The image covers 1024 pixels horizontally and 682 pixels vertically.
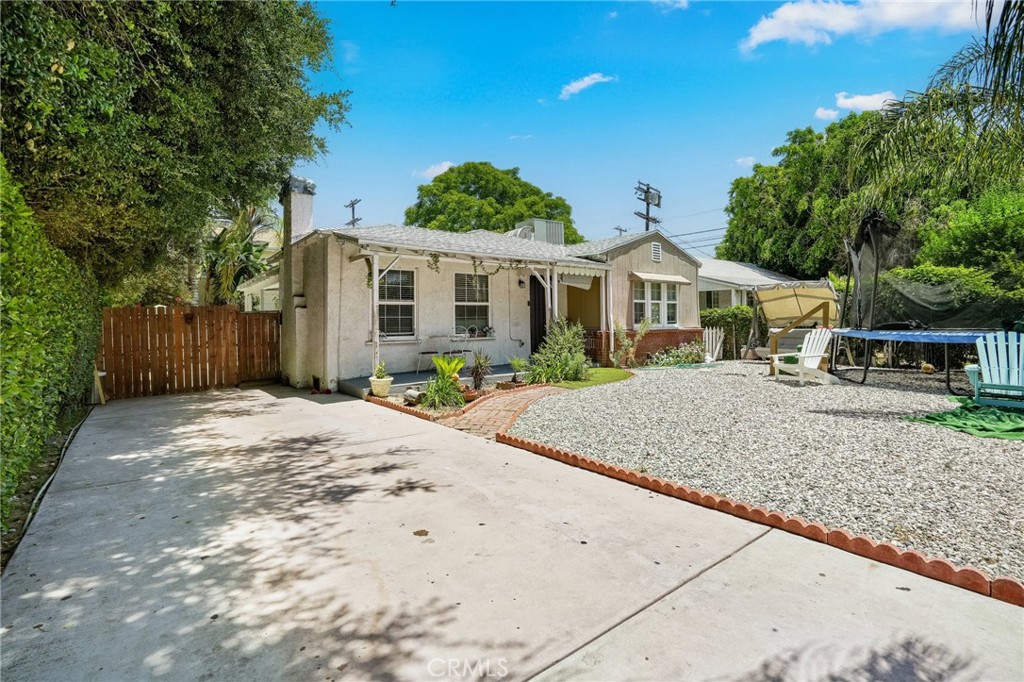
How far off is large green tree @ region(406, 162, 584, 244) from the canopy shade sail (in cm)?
2326

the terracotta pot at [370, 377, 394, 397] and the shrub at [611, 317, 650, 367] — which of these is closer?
the terracotta pot at [370, 377, 394, 397]

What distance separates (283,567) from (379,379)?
6715 mm

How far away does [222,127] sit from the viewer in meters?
6.88

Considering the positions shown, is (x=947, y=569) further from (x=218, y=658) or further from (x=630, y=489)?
(x=218, y=658)

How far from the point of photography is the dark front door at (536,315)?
47.3ft

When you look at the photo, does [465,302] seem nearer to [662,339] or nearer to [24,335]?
[662,339]

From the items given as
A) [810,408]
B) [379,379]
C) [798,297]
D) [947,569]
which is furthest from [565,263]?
[947,569]

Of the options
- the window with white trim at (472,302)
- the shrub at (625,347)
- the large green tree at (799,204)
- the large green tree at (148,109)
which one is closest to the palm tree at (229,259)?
the window with white trim at (472,302)

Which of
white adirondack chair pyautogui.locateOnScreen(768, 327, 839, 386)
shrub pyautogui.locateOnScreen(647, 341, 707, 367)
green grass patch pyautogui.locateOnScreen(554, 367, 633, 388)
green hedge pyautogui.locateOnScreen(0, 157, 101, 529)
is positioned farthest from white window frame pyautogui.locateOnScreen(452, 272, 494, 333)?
green hedge pyautogui.locateOnScreen(0, 157, 101, 529)

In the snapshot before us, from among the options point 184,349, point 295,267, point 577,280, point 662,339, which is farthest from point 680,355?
point 184,349

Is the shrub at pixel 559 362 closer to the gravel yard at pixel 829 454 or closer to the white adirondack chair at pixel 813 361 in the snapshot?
the gravel yard at pixel 829 454

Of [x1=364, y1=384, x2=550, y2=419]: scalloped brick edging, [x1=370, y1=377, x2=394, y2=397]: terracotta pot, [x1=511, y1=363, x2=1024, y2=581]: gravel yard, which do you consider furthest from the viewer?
[x1=370, y1=377, x2=394, y2=397]: terracotta pot

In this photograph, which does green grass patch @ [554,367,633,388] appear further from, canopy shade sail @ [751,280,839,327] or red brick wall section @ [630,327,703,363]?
canopy shade sail @ [751,280,839,327]

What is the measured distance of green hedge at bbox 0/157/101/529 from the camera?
Answer: 116 inches
